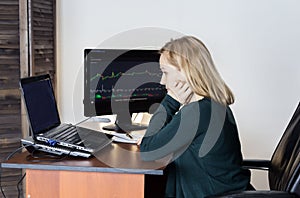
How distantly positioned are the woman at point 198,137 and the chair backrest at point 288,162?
0.17m

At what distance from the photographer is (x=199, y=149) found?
1.70 metres

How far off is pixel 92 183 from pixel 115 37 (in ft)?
4.99

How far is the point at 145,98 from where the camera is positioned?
2406mm

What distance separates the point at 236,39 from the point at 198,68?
1267 mm

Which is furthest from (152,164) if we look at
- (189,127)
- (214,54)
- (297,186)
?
(214,54)

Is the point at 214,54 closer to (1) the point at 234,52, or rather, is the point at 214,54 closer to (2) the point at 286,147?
(1) the point at 234,52

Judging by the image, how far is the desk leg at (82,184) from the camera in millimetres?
1645

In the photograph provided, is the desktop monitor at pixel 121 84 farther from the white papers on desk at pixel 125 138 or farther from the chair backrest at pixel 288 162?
the chair backrest at pixel 288 162

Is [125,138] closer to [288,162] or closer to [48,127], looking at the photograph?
[48,127]

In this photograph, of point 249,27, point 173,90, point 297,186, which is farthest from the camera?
point 249,27

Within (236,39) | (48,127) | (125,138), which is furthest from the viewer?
(236,39)

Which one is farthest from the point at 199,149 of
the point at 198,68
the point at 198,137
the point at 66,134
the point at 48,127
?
A: the point at 48,127

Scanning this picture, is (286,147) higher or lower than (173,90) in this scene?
lower

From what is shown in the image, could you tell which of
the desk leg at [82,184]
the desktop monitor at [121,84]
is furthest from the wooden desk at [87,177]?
the desktop monitor at [121,84]
